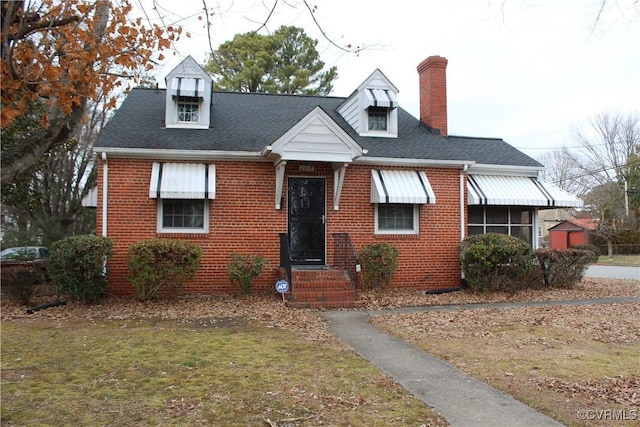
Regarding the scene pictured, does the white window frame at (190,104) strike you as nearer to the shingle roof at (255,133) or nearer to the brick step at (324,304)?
the shingle roof at (255,133)

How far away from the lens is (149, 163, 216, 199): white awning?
12.3m

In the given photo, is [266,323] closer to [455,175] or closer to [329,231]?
[329,231]

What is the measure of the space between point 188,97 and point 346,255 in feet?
20.2

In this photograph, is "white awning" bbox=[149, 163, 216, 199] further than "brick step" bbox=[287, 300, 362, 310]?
Yes

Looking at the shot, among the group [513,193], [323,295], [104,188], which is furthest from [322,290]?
[513,193]

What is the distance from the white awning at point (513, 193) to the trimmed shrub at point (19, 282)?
440 inches

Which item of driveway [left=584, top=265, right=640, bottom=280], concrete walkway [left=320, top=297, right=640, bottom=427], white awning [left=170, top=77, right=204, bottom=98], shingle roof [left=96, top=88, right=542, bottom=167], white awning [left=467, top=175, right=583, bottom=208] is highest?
white awning [left=170, top=77, right=204, bottom=98]

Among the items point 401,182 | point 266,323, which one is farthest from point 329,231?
point 266,323

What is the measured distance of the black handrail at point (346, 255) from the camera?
12.3 m

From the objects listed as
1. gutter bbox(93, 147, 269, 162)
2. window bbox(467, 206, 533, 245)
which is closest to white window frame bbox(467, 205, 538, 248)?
window bbox(467, 206, 533, 245)

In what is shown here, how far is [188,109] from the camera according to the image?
565 inches

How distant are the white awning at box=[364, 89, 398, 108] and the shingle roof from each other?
100 centimetres

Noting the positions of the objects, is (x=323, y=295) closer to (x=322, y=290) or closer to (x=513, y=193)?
(x=322, y=290)

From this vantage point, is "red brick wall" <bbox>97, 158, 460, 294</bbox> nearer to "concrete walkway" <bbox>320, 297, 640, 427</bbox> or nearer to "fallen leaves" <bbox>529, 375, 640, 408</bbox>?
"concrete walkway" <bbox>320, 297, 640, 427</bbox>
